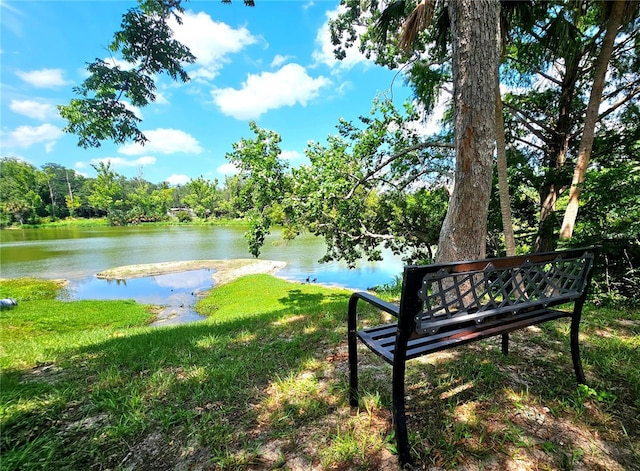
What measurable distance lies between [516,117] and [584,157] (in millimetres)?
2218

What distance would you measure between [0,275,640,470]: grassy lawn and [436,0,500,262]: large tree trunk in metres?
1.11

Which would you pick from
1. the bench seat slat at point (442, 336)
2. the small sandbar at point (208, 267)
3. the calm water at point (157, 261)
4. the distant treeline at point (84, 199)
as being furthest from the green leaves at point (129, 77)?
the distant treeline at point (84, 199)

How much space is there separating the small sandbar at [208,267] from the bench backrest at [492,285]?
14.8 meters

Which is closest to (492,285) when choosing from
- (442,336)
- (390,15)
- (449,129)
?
(442,336)

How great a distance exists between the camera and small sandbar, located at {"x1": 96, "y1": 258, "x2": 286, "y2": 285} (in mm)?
15867

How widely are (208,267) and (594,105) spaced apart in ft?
62.1

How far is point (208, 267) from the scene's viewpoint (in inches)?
721

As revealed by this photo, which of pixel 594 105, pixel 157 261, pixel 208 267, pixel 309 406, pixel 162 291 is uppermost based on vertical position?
pixel 594 105

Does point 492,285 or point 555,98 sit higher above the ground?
point 555,98

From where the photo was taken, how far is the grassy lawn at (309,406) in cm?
133

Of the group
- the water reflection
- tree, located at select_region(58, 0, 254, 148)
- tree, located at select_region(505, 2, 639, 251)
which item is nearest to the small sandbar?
the water reflection

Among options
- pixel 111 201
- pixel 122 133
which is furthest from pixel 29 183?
pixel 122 133

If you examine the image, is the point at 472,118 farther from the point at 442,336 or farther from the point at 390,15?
the point at 390,15

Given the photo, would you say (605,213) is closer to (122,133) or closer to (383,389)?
(383,389)
